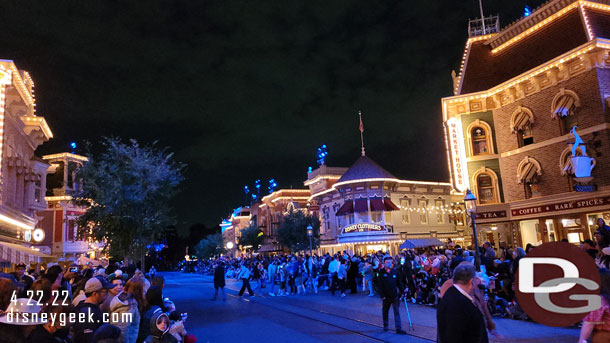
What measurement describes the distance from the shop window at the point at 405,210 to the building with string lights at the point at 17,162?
3190 cm

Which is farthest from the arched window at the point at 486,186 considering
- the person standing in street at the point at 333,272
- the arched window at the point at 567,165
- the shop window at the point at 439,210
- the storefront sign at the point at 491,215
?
the shop window at the point at 439,210

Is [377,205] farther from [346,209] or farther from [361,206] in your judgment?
[346,209]

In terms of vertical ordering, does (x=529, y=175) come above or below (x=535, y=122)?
below

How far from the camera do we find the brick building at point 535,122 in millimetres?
19188

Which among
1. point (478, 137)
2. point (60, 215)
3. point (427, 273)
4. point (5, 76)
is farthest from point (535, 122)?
point (60, 215)

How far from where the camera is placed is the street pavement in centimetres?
1061

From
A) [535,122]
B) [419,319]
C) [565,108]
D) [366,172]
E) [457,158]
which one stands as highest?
[366,172]

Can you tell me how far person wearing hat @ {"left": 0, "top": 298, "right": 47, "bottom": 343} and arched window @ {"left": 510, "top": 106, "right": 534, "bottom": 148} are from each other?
22.9 m

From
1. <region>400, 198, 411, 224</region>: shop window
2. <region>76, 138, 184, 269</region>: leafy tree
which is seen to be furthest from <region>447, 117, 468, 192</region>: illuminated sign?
<region>400, 198, 411, 224</region>: shop window

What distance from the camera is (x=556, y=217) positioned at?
68.8 feet

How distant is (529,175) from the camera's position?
22.1 metres

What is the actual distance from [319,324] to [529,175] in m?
14.7

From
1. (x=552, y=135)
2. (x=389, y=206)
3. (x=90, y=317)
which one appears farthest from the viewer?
(x=389, y=206)

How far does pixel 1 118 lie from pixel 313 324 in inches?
628
